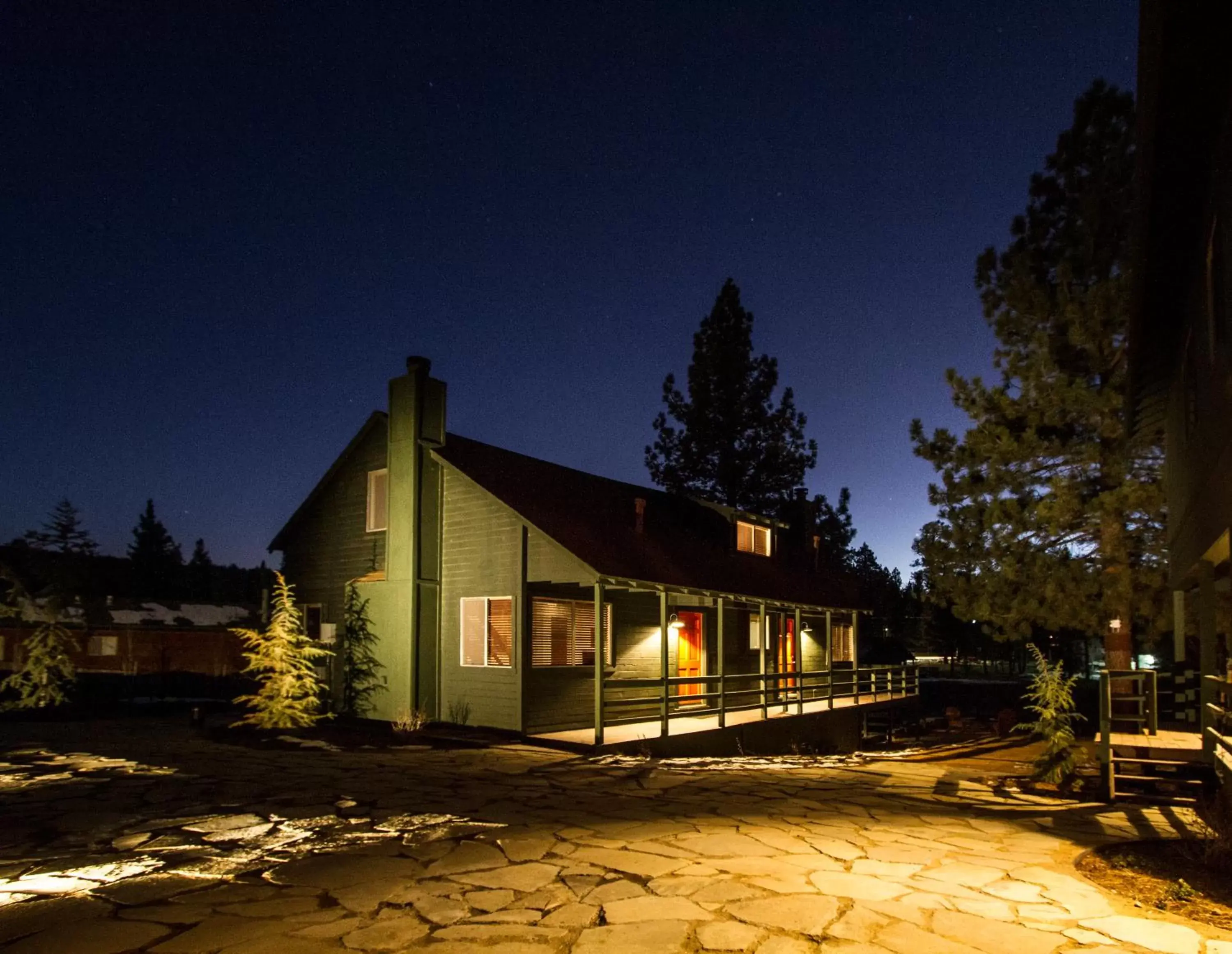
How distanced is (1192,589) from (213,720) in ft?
56.2

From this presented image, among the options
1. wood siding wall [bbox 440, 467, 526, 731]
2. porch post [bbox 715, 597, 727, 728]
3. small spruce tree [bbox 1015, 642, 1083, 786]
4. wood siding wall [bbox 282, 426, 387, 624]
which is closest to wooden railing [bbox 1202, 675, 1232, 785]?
small spruce tree [bbox 1015, 642, 1083, 786]

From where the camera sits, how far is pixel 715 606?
2002 centimetres

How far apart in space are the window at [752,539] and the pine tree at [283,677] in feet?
36.4

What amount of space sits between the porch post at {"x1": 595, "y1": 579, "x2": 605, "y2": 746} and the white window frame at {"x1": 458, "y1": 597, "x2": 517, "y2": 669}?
74.2 inches

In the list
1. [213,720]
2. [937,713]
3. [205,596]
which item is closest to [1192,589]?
[213,720]

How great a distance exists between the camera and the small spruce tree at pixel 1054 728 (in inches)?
405

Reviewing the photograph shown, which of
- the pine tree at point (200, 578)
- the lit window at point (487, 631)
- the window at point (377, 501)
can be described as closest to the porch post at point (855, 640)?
the lit window at point (487, 631)

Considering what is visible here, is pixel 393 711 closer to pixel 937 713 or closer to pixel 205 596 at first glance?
A: pixel 937 713

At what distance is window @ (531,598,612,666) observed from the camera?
16.0m

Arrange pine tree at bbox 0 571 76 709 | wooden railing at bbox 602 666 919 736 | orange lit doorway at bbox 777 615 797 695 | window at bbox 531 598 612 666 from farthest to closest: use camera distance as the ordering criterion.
Result: orange lit doorway at bbox 777 615 797 695 < pine tree at bbox 0 571 76 709 < window at bbox 531 598 612 666 < wooden railing at bbox 602 666 919 736

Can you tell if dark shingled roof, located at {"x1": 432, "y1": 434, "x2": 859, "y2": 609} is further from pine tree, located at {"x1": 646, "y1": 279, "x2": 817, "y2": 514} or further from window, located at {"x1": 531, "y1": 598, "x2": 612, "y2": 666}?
pine tree, located at {"x1": 646, "y1": 279, "x2": 817, "y2": 514}

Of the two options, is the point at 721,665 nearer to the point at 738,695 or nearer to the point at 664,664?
the point at 738,695

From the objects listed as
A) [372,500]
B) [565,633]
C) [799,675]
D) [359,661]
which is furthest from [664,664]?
[372,500]

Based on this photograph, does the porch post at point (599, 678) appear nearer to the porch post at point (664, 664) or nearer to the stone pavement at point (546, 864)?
the porch post at point (664, 664)
